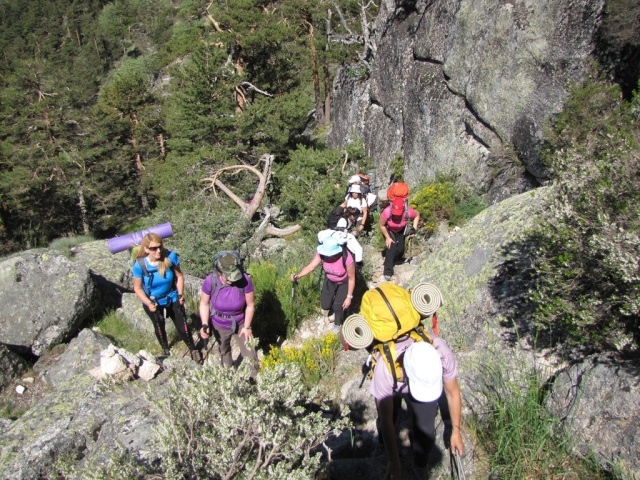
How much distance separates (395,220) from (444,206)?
6.93 feet

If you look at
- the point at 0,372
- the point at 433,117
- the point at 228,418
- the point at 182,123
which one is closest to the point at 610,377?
the point at 228,418

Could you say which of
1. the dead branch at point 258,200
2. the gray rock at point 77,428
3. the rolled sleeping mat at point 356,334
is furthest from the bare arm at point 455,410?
the dead branch at point 258,200

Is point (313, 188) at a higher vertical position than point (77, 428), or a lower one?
lower

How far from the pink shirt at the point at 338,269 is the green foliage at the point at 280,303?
0.89 metres

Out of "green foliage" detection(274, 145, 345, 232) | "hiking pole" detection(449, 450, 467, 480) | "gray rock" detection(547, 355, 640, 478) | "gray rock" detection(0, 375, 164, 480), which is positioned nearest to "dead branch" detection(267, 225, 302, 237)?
"green foliage" detection(274, 145, 345, 232)

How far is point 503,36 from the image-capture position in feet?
27.3

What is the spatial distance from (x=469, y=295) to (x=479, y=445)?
4.77 ft

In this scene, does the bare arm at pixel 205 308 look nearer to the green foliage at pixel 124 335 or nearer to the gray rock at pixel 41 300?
the green foliage at pixel 124 335

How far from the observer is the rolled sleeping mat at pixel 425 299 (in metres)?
2.67

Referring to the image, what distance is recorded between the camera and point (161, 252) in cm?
470

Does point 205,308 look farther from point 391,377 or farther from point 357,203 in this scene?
point 357,203

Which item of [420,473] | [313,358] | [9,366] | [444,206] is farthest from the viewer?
[444,206]

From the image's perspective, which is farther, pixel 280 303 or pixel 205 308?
pixel 280 303

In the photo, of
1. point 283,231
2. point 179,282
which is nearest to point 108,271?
point 179,282
